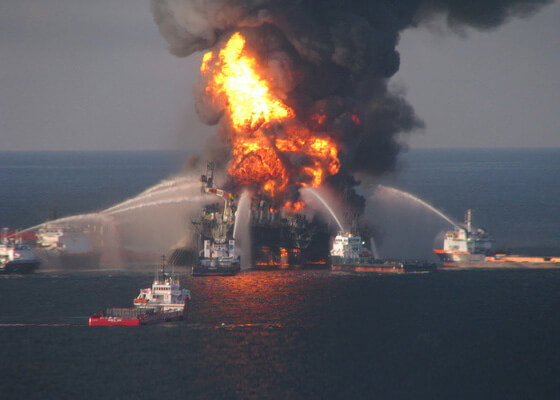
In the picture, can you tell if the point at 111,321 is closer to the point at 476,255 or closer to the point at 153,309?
the point at 153,309

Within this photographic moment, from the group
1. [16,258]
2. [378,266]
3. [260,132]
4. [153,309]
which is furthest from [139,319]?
[260,132]

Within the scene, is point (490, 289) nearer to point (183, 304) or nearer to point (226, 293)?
point (226, 293)

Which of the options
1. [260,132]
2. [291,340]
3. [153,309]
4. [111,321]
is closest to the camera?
[291,340]

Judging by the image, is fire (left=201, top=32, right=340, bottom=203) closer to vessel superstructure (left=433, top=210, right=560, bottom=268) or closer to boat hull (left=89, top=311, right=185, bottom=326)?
vessel superstructure (left=433, top=210, right=560, bottom=268)

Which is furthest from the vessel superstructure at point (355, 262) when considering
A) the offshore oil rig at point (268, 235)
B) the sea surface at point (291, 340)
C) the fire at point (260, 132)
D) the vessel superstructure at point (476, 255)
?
the fire at point (260, 132)

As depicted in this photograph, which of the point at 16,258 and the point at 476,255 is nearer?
the point at 16,258

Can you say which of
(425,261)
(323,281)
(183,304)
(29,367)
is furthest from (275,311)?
(425,261)

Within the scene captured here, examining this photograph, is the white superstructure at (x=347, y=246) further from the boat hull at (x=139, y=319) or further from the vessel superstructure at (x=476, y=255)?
the boat hull at (x=139, y=319)
